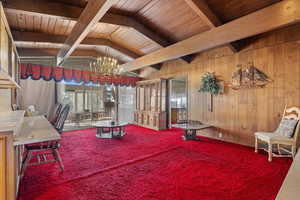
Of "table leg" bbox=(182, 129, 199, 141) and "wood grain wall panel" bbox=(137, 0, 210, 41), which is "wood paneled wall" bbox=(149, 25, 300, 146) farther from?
"wood grain wall panel" bbox=(137, 0, 210, 41)

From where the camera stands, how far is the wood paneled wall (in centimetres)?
348

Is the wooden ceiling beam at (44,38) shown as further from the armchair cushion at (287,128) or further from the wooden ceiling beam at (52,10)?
the armchair cushion at (287,128)

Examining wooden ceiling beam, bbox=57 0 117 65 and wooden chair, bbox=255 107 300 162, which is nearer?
wooden ceiling beam, bbox=57 0 117 65

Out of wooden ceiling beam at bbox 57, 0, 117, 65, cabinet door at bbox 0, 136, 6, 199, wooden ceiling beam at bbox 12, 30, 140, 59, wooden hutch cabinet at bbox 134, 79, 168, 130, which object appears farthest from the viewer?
wooden hutch cabinet at bbox 134, 79, 168, 130

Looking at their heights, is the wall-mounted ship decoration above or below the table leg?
above

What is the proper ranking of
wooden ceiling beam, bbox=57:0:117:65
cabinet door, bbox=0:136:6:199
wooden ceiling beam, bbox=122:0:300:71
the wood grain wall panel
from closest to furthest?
cabinet door, bbox=0:136:6:199
wooden ceiling beam, bbox=57:0:117:65
wooden ceiling beam, bbox=122:0:300:71
the wood grain wall panel

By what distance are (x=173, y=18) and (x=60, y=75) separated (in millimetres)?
4008

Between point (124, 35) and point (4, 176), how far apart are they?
4.71m

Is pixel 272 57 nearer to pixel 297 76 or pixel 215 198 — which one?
pixel 297 76

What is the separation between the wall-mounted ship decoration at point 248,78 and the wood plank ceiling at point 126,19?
1.35 meters

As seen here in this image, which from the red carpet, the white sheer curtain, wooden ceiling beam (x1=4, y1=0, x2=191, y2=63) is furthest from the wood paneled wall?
the white sheer curtain

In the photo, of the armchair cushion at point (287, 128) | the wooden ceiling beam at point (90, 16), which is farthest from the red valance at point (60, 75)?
the armchair cushion at point (287, 128)

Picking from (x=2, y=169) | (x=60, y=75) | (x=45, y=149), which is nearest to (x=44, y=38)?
(x=60, y=75)

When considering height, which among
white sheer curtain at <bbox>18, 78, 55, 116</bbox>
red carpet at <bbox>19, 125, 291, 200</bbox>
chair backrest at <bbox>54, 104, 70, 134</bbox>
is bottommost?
red carpet at <bbox>19, 125, 291, 200</bbox>
